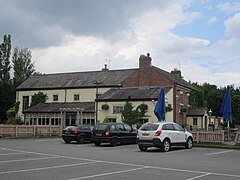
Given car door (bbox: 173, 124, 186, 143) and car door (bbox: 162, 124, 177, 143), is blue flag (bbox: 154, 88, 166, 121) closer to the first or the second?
car door (bbox: 173, 124, 186, 143)

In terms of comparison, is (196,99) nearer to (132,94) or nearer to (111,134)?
(132,94)

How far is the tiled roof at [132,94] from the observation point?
4099 cm

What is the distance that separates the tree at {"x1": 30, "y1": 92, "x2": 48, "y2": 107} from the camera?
53094mm

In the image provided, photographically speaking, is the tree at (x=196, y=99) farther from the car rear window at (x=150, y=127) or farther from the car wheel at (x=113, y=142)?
the car rear window at (x=150, y=127)

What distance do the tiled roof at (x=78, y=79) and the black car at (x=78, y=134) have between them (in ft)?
68.7

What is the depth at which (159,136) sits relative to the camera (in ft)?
64.2

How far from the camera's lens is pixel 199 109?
4603 centimetres

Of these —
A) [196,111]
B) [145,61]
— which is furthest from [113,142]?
[145,61]

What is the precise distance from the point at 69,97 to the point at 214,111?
34.4 meters

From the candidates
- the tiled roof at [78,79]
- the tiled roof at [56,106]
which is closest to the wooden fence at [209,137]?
the tiled roof at [56,106]

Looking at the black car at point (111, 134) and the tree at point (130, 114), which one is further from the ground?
the tree at point (130, 114)

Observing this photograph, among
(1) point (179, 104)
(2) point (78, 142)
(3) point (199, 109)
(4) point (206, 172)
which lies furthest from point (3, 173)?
(3) point (199, 109)

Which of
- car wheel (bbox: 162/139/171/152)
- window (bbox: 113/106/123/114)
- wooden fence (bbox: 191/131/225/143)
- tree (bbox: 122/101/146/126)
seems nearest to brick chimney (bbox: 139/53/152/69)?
window (bbox: 113/106/123/114)

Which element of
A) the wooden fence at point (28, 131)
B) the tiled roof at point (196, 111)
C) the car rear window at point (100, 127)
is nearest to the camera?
the car rear window at point (100, 127)
